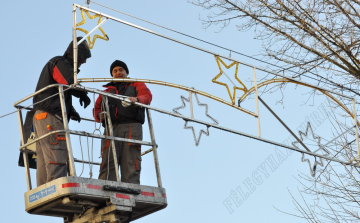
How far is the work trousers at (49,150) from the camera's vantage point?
10.7 meters

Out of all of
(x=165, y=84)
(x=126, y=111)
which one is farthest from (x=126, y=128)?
(x=165, y=84)

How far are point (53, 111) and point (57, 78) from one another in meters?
0.45

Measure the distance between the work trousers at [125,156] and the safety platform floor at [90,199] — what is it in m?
0.29

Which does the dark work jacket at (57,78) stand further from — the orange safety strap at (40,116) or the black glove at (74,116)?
the black glove at (74,116)

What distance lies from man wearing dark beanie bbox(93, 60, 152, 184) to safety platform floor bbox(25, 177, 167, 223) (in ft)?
1.09

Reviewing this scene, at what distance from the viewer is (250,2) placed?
13.4 m

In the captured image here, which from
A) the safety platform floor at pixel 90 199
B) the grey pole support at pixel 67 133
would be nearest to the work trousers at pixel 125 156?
the safety platform floor at pixel 90 199

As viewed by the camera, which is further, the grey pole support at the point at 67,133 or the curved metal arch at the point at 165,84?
the curved metal arch at the point at 165,84

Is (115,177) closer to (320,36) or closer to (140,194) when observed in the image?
(140,194)

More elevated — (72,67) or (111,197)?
(72,67)

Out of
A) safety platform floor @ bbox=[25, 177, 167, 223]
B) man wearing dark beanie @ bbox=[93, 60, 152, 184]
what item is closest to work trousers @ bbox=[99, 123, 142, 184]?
man wearing dark beanie @ bbox=[93, 60, 152, 184]

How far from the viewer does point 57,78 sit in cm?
1102

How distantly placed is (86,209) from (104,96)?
155cm

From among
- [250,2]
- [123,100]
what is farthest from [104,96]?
[250,2]
